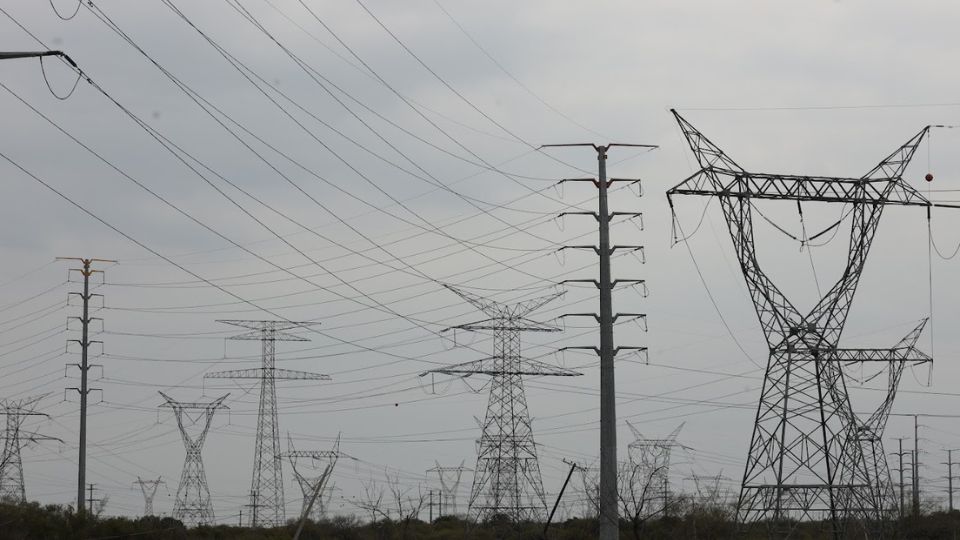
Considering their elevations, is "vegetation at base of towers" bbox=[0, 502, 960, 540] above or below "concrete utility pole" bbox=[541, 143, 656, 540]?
below

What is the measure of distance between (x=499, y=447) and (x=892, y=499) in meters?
18.5

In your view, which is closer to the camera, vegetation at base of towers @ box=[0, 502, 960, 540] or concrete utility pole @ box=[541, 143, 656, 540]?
concrete utility pole @ box=[541, 143, 656, 540]

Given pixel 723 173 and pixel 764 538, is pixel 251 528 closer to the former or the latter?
pixel 764 538

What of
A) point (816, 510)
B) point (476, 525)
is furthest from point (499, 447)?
point (816, 510)

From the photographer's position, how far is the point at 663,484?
73.4 m

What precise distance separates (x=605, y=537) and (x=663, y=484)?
29019 millimetres

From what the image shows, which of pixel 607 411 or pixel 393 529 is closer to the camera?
pixel 607 411

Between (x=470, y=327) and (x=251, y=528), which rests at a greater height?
(x=470, y=327)

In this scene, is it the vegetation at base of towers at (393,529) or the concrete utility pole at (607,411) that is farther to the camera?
the vegetation at base of towers at (393,529)

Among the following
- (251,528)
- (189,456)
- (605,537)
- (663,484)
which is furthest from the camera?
(189,456)

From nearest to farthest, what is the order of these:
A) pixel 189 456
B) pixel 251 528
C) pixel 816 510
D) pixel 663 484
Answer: pixel 816 510 → pixel 251 528 → pixel 663 484 → pixel 189 456

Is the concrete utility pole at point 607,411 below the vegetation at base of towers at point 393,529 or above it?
above

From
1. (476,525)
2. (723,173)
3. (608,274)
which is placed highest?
(723,173)

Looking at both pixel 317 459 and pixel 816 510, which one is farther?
pixel 317 459
